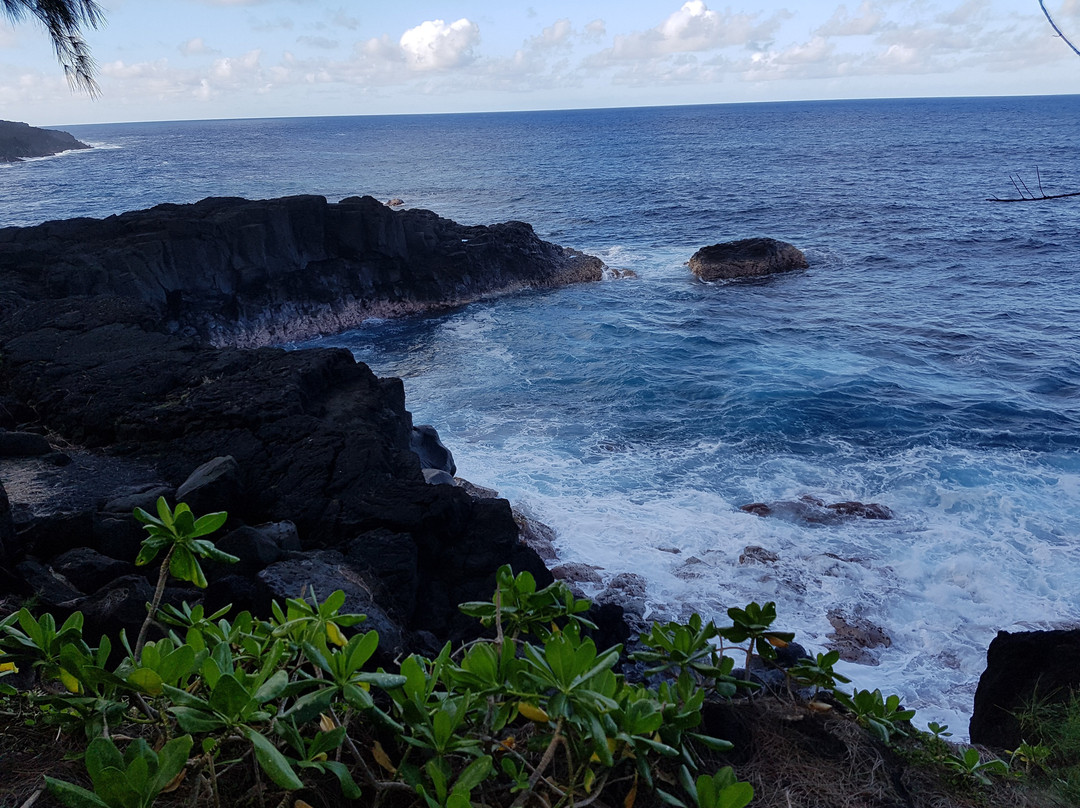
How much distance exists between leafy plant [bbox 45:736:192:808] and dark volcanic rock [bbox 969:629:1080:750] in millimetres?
6578

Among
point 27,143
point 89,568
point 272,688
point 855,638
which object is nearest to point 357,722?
point 272,688

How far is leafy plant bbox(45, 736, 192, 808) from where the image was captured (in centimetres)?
181

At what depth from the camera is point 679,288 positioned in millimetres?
31203

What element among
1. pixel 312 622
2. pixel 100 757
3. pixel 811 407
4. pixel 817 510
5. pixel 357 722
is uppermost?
pixel 100 757

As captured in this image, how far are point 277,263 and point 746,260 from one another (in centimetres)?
1962

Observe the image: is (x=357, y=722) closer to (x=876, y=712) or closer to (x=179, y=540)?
(x=179, y=540)

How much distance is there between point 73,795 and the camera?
1.80m

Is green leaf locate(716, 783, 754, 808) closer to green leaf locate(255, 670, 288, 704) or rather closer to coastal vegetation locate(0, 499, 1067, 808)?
coastal vegetation locate(0, 499, 1067, 808)

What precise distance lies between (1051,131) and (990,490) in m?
110

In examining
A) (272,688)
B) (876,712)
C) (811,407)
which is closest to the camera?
(272,688)

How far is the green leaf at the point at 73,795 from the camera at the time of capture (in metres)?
1.79

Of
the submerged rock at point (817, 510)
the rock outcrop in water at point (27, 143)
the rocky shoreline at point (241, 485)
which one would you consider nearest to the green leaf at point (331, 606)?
the rocky shoreline at point (241, 485)

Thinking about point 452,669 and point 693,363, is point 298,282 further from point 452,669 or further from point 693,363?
point 452,669

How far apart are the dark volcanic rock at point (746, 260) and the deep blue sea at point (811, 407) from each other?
81 cm
